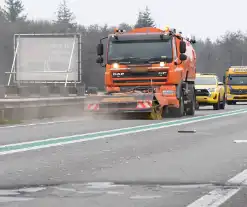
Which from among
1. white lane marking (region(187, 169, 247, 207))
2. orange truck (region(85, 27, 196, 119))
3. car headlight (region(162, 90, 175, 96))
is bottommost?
white lane marking (region(187, 169, 247, 207))

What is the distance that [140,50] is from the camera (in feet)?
78.0

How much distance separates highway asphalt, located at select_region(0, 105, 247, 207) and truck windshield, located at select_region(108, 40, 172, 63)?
7.15 metres

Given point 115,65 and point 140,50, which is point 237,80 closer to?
point 140,50

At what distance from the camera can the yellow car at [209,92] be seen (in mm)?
35531

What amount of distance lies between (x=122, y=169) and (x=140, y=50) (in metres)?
14.3

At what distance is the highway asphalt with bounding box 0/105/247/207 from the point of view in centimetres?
734

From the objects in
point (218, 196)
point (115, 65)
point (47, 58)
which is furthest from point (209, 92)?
point (218, 196)

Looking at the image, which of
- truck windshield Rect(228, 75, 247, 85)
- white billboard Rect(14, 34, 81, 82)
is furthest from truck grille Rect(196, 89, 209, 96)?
truck windshield Rect(228, 75, 247, 85)

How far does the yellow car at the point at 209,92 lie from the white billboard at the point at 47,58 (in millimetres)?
8740

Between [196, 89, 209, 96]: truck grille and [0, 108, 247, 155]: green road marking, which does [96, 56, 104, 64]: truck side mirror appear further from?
[196, 89, 209, 96]: truck grille

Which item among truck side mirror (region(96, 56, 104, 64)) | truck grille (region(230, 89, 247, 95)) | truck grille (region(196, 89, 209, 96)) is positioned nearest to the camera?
truck side mirror (region(96, 56, 104, 64))

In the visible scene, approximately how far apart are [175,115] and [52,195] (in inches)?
715

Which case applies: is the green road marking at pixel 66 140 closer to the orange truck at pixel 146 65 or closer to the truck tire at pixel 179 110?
the orange truck at pixel 146 65

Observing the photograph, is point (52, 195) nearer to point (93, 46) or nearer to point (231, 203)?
point (231, 203)
